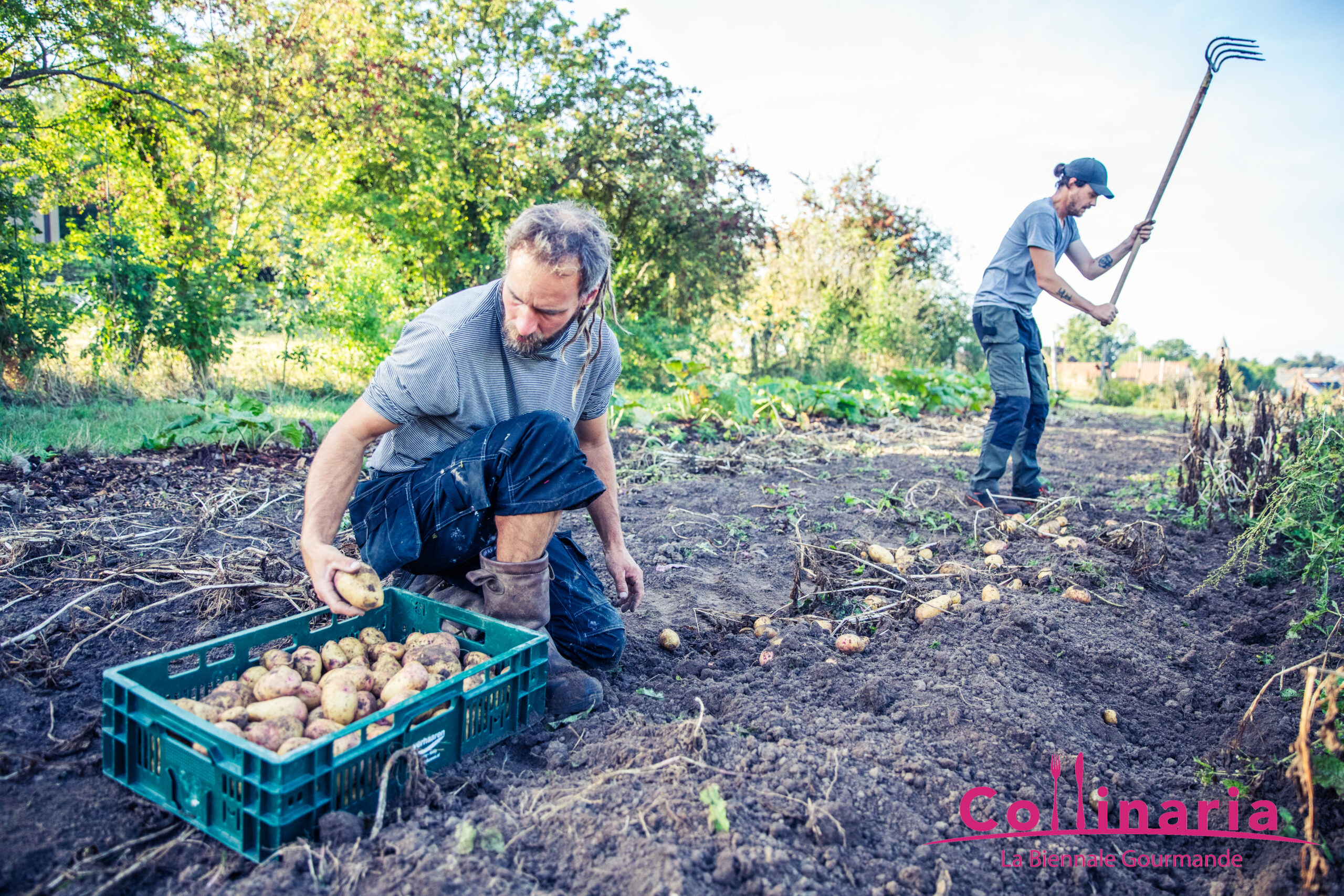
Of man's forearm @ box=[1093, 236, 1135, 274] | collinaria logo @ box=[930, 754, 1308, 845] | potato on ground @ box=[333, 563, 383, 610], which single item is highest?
man's forearm @ box=[1093, 236, 1135, 274]

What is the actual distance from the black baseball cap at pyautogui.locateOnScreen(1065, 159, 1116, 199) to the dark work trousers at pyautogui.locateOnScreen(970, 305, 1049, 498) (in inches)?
31.0

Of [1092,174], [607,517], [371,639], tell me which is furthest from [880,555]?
[1092,174]

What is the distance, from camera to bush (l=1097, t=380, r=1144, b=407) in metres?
13.3

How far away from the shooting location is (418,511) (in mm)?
2121

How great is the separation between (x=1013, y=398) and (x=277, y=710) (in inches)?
154

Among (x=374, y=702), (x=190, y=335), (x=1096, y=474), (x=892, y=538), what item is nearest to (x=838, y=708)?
(x=374, y=702)

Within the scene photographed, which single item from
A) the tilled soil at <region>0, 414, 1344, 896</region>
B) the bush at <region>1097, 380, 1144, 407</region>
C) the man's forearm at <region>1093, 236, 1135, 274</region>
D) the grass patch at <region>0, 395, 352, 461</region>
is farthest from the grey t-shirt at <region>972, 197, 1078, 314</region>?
the bush at <region>1097, 380, 1144, 407</region>

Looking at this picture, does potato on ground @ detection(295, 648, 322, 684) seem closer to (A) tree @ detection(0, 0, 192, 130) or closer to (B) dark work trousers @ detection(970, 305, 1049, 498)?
(B) dark work trousers @ detection(970, 305, 1049, 498)

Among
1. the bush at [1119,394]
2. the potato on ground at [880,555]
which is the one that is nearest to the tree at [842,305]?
the bush at [1119,394]

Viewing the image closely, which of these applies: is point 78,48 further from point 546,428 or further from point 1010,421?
point 1010,421

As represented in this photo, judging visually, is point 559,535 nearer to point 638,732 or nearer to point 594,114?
point 638,732

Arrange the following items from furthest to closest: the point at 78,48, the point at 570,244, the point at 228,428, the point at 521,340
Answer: the point at 78,48 → the point at 228,428 → the point at 521,340 → the point at 570,244

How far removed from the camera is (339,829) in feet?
4.48

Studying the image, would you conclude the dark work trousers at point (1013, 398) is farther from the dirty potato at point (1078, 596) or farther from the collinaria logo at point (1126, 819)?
the collinaria logo at point (1126, 819)
